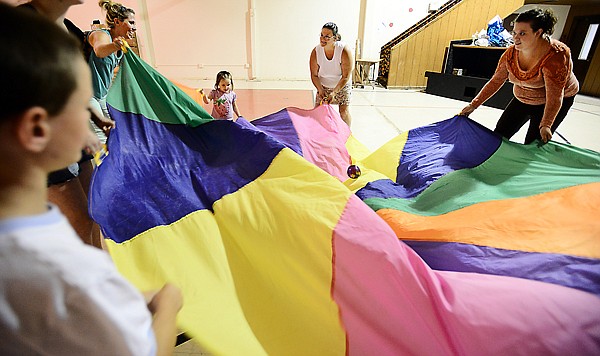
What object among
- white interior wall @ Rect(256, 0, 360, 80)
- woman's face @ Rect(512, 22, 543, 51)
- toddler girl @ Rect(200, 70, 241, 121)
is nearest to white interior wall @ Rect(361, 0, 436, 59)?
white interior wall @ Rect(256, 0, 360, 80)

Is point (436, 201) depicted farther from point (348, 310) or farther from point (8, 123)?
point (8, 123)

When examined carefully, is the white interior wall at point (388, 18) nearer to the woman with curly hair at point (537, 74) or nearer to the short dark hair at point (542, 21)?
the woman with curly hair at point (537, 74)

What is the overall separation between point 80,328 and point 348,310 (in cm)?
69

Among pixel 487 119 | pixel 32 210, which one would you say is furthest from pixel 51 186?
pixel 487 119

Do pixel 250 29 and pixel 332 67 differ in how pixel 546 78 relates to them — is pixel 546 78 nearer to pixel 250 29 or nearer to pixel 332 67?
pixel 332 67

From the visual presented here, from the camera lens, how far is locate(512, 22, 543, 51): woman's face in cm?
184

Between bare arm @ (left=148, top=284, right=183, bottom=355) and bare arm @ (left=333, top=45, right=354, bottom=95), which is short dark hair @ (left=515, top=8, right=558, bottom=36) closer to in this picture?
bare arm @ (left=333, top=45, right=354, bottom=95)

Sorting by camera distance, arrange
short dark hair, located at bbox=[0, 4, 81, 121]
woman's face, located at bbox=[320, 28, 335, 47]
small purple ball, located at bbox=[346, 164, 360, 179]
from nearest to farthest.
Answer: short dark hair, located at bbox=[0, 4, 81, 121] → small purple ball, located at bbox=[346, 164, 360, 179] → woman's face, located at bbox=[320, 28, 335, 47]

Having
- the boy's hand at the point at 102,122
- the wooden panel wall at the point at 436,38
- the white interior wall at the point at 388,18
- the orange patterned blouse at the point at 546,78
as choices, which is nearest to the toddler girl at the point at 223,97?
the boy's hand at the point at 102,122

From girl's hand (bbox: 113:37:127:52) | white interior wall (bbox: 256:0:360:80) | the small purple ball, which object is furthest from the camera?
white interior wall (bbox: 256:0:360:80)

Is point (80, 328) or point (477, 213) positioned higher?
point (80, 328)

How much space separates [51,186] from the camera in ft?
4.32

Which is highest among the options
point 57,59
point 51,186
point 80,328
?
point 57,59

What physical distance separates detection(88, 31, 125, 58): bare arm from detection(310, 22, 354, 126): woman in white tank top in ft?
5.68
